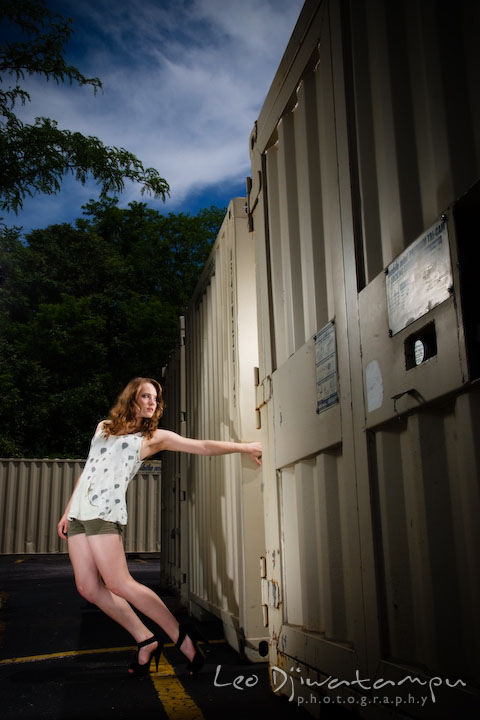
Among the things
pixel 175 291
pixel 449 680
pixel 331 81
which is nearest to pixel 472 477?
pixel 449 680

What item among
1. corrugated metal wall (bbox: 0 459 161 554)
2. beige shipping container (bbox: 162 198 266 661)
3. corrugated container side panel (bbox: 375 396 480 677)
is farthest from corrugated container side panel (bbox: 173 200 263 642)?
corrugated metal wall (bbox: 0 459 161 554)

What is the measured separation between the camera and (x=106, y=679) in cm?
354

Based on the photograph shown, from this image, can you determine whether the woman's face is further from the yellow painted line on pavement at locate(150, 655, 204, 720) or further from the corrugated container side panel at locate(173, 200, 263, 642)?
the yellow painted line on pavement at locate(150, 655, 204, 720)

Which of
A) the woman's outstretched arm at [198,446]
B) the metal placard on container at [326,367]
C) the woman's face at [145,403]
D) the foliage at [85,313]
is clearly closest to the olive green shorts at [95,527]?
the woman's outstretched arm at [198,446]

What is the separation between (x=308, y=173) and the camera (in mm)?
2863

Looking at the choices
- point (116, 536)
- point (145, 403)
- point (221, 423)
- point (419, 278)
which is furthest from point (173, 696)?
point (419, 278)

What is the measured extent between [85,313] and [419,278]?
28.5 m

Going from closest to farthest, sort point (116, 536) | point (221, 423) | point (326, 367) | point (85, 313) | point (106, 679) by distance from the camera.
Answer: point (326, 367) → point (106, 679) → point (116, 536) → point (221, 423) → point (85, 313)

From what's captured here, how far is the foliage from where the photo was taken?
2588 cm

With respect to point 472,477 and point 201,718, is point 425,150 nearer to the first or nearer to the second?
point 472,477

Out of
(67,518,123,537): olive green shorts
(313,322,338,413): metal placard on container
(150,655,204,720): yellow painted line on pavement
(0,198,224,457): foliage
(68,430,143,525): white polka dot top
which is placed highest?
(0,198,224,457): foliage

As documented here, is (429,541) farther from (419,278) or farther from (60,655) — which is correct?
(60,655)

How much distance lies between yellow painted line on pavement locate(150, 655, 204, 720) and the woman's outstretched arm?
1321 millimetres

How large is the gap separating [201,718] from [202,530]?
248cm
